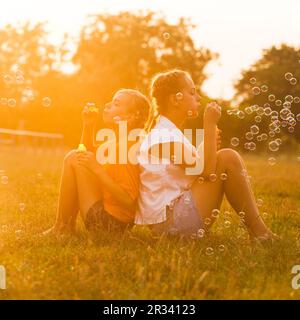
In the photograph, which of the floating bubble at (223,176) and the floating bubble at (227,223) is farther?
the floating bubble at (227,223)

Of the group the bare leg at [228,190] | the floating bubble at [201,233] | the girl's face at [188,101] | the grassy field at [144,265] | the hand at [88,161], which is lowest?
the grassy field at [144,265]

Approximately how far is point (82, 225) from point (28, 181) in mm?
3733

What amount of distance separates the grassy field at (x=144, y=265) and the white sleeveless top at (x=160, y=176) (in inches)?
8.5

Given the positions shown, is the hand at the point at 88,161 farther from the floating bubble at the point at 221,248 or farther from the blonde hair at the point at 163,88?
the floating bubble at the point at 221,248

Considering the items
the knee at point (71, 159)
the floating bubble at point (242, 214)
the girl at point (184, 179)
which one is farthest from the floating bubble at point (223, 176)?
the knee at point (71, 159)

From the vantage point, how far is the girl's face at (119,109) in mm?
4473

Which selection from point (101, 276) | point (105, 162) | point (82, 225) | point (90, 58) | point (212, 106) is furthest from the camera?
point (90, 58)

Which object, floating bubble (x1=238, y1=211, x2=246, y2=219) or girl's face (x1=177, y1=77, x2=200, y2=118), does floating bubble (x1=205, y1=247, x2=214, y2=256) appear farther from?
girl's face (x1=177, y1=77, x2=200, y2=118)

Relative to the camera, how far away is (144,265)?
374 centimetres
